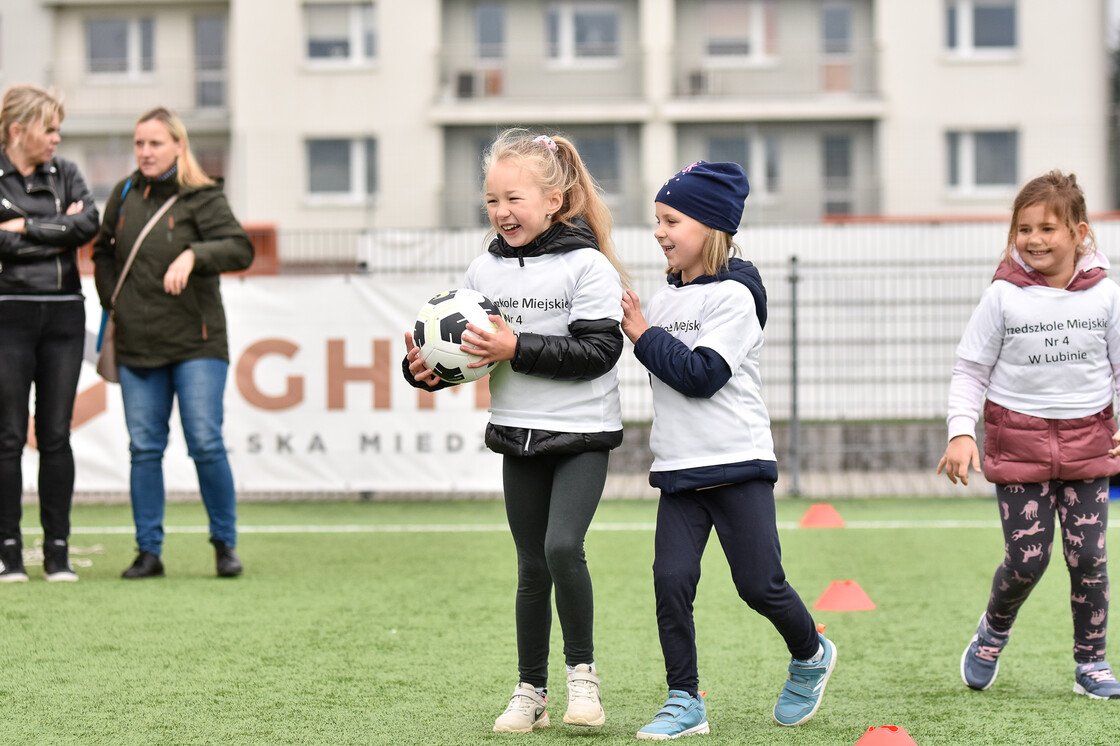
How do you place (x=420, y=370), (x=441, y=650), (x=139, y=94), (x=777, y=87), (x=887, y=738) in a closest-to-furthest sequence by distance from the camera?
(x=887, y=738), (x=420, y=370), (x=441, y=650), (x=777, y=87), (x=139, y=94)

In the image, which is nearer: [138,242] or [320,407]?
[138,242]

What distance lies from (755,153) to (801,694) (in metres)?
25.2

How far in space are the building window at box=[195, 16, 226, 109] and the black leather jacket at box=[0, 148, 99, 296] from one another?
988 inches

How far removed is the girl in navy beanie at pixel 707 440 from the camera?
12.0 feet

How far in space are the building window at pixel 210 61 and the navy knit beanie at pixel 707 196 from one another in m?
28.2

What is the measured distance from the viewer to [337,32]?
2839cm

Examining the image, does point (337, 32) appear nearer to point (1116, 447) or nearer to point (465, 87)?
point (465, 87)

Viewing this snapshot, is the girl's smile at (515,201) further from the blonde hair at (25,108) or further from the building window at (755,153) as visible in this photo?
the building window at (755,153)

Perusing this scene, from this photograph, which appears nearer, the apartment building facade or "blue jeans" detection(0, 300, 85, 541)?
"blue jeans" detection(0, 300, 85, 541)

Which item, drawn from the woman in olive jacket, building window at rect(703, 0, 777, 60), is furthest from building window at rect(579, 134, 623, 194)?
the woman in olive jacket

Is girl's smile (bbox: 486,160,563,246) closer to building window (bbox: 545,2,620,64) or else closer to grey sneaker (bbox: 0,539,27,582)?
grey sneaker (bbox: 0,539,27,582)

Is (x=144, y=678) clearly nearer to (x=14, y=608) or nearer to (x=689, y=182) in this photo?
(x=14, y=608)

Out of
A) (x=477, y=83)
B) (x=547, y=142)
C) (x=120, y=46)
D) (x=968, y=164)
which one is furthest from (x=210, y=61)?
(x=547, y=142)

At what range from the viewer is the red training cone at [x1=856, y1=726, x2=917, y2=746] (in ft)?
10.7
